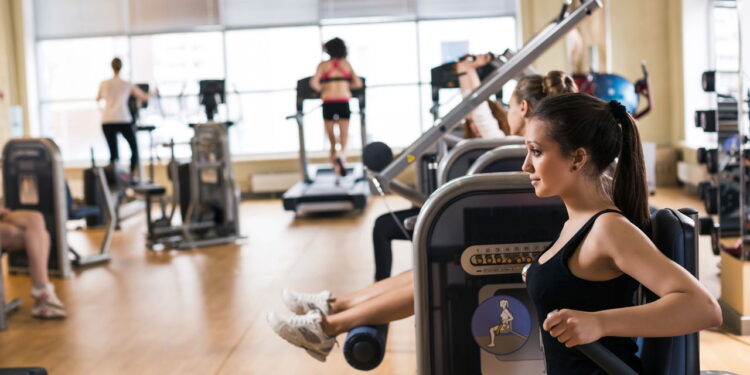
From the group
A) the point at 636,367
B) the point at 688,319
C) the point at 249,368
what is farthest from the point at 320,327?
the point at 688,319

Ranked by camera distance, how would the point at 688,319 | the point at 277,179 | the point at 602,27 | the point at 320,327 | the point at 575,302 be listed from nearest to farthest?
1. the point at 688,319
2. the point at 575,302
3. the point at 320,327
4. the point at 602,27
5. the point at 277,179

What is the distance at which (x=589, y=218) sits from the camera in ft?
5.52

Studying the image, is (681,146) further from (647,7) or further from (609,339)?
(609,339)

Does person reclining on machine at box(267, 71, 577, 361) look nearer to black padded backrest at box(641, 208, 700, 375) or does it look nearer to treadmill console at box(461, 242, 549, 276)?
treadmill console at box(461, 242, 549, 276)

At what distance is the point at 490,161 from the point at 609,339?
5.16ft

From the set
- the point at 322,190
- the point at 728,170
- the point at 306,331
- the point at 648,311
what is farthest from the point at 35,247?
the point at 322,190

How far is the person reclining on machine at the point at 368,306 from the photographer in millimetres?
2994

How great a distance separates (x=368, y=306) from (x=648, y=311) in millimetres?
1617

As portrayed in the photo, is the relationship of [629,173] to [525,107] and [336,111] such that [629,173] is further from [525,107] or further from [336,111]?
[336,111]

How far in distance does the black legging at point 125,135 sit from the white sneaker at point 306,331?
20.4 ft

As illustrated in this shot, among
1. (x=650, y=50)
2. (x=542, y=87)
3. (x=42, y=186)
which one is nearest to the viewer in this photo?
(x=542, y=87)

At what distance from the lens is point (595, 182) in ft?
5.57

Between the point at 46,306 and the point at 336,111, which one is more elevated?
the point at 336,111

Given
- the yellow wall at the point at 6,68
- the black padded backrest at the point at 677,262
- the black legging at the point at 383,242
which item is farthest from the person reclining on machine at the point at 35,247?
the yellow wall at the point at 6,68
